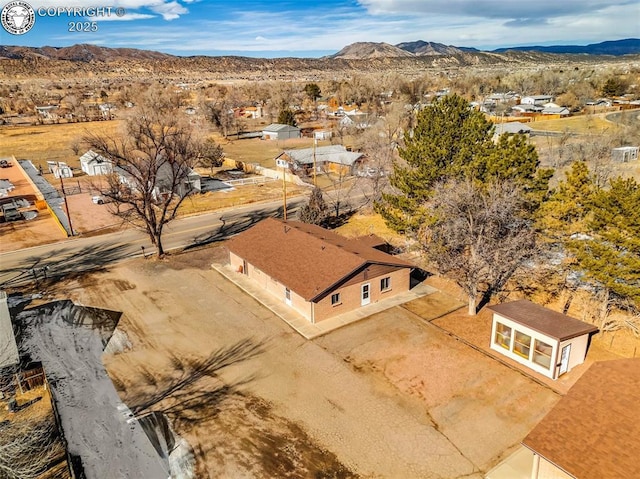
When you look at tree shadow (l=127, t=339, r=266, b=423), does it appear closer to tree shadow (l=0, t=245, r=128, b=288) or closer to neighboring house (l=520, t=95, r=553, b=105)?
tree shadow (l=0, t=245, r=128, b=288)

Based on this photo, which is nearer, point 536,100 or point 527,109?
point 527,109

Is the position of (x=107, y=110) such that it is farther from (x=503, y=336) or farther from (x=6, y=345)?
(x=503, y=336)

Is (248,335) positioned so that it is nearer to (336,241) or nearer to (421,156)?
(336,241)

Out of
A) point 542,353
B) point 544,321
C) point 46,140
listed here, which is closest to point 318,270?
point 544,321

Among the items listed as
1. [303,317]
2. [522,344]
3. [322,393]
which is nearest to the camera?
[322,393]

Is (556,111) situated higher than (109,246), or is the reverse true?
(556,111)

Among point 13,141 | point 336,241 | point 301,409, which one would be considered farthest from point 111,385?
point 13,141
